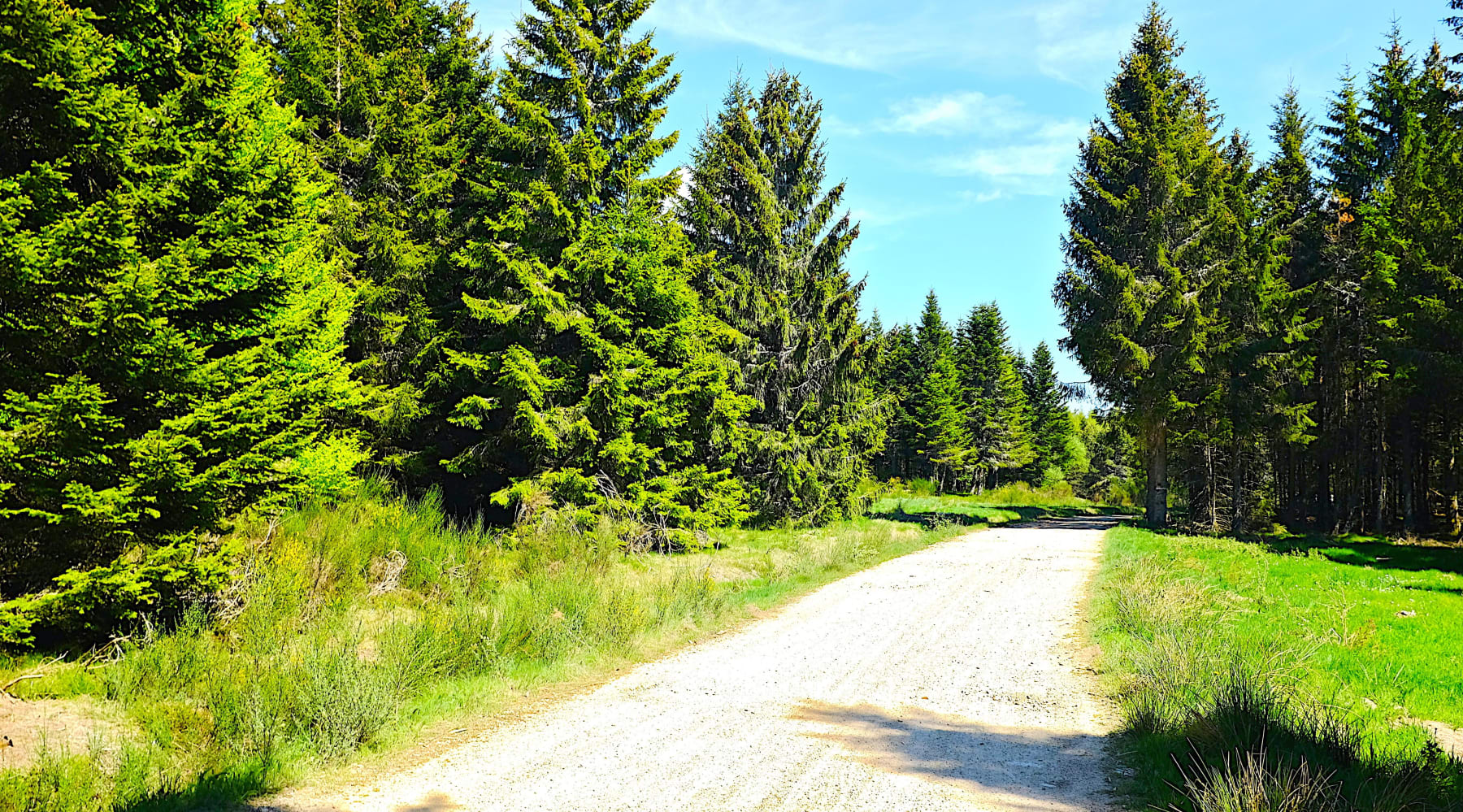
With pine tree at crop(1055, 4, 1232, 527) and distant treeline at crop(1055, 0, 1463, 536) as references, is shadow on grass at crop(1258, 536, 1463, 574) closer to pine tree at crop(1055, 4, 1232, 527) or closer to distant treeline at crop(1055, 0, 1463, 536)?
distant treeline at crop(1055, 0, 1463, 536)

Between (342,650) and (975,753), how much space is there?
18.1ft

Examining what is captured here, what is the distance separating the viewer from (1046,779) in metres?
5.34

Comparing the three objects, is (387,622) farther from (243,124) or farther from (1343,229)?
(1343,229)

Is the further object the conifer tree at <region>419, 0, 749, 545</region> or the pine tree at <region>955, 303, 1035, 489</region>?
the pine tree at <region>955, 303, 1035, 489</region>

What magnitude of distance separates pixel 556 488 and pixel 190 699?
9742mm

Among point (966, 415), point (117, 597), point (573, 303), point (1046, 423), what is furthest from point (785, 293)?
point (1046, 423)

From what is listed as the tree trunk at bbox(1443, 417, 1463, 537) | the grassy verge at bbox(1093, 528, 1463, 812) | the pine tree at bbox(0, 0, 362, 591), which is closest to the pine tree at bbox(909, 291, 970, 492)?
the tree trunk at bbox(1443, 417, 1463, 537)

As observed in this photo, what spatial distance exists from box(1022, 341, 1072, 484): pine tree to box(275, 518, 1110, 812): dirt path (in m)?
69.9

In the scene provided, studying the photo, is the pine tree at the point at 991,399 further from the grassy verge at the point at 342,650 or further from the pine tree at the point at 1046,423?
the grassy verge at the point at 342,650

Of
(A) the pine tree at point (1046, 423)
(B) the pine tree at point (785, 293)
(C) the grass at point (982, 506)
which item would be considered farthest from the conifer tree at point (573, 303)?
(A) the pine tree at point (1046, 423)

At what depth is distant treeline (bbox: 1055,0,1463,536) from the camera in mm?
24422

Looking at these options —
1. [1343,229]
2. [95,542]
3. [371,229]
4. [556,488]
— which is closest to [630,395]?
[556,488]

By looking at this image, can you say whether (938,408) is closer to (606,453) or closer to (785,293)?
(785,293)

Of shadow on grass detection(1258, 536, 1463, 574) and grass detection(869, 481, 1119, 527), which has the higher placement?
shadow on grass detection(1258, 536, 1463, 574)
